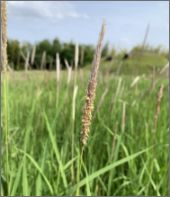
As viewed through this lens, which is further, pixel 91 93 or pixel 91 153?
pixel 91 153

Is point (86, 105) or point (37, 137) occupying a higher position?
point (86, 105)

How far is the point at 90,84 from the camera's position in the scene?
427 mm

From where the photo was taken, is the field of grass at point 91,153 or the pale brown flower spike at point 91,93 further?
the field of grass at point 91,153

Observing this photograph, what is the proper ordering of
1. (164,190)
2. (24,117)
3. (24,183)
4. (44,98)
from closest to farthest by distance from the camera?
1. (24,183)
2. (164,190)
3. (24,117)
4. (44,98)

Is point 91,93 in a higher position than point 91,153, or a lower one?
higher

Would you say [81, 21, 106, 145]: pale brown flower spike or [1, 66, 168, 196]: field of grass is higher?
[81, 21, 106, 145]: pale brown flower spike

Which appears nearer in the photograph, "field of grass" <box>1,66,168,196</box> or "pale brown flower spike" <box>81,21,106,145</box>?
"pale brown flower spike" <box>81,21,106,145</box>

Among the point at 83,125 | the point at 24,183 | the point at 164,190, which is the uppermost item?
the point at 83,125

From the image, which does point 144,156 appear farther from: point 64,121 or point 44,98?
point 44,98

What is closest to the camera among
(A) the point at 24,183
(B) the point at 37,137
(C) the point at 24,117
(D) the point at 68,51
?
(A) the point at 24,183

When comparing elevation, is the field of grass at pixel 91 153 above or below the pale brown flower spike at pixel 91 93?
below

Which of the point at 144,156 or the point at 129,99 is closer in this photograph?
the point at 144,156

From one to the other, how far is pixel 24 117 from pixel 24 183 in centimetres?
134

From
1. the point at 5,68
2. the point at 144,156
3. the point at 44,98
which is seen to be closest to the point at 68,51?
the point at 44,98
